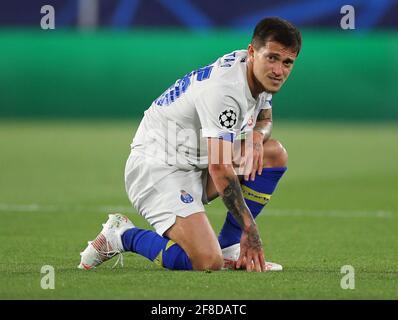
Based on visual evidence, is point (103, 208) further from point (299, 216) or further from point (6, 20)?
point (6, 20)

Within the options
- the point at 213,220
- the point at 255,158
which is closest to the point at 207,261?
the point at 255,158

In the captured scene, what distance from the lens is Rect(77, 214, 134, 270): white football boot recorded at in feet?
21.0

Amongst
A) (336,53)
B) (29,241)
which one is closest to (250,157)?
(29,241)

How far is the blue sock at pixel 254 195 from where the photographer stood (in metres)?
6.67

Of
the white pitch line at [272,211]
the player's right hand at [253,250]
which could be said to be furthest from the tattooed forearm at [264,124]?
the white pitch line at [272,211]

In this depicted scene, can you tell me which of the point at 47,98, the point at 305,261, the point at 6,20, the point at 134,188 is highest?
the point at 6,20

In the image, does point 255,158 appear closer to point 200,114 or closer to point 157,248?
point 200,114

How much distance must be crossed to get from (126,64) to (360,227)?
12653 millimetres

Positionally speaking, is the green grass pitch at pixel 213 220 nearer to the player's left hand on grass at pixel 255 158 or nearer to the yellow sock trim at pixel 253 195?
the yellow sock trim at pixel 253 195

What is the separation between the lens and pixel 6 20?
2050 cm

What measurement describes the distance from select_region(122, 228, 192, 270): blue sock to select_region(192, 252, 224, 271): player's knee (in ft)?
0.16

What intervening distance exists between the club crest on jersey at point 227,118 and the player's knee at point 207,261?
29.9 inches

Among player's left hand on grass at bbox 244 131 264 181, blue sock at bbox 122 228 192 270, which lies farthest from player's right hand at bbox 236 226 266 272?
player's left hand on grass at bbox 244 131 264 181

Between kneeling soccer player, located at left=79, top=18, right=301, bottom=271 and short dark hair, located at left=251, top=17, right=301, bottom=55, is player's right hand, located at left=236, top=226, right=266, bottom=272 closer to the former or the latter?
kneeling soccer player, located at left=79, top=18, right=301, bottom=271
